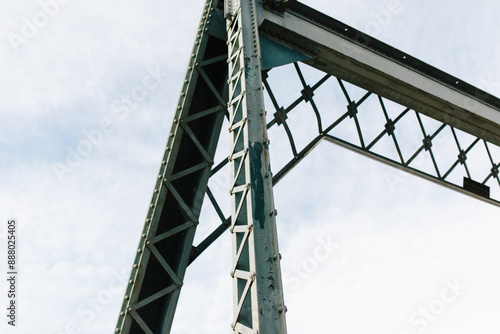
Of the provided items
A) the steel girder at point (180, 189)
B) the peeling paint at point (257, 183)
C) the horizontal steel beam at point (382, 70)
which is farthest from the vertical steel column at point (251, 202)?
the horizontal steel beam at point (382, 70)

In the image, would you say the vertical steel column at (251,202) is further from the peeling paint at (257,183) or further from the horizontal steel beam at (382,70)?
the horizontal steel beam at (382,70)

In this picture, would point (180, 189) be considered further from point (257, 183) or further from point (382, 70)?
point (382, 70)

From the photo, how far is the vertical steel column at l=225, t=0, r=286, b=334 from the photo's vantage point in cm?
383

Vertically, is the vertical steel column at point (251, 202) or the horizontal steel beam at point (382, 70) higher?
the horizontal steel beam at point (382, 70)

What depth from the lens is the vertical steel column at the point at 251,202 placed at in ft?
12.6

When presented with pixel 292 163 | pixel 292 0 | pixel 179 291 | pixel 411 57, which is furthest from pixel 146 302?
pixel 411 57

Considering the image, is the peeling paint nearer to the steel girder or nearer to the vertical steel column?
the vertical steel column

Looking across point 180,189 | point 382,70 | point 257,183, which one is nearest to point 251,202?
point 257,183

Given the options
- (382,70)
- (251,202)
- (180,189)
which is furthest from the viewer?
(382,70)

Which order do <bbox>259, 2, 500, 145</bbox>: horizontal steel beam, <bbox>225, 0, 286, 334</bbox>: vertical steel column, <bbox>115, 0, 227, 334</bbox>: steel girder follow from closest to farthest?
<bbox>225, 0, 286, 334</bbox>: vertical steel column, <bbox>115, 0, 227, 334</bbox>: steel girder, <bbox>259, 2, 500, 145</bbox>: horizontal steel beam

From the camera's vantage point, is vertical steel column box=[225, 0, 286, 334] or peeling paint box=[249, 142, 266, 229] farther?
peeling paint box=[249, 142, 266, 229]

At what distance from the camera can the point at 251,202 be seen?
170 inches

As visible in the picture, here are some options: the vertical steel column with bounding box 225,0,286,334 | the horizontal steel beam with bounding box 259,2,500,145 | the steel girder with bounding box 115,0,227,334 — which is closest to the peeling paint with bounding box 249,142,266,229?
the vertical steel column with bounding box 225,0,286,334

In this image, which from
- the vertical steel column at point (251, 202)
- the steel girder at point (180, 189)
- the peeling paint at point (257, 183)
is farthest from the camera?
the steel girder at point (180, 189)
